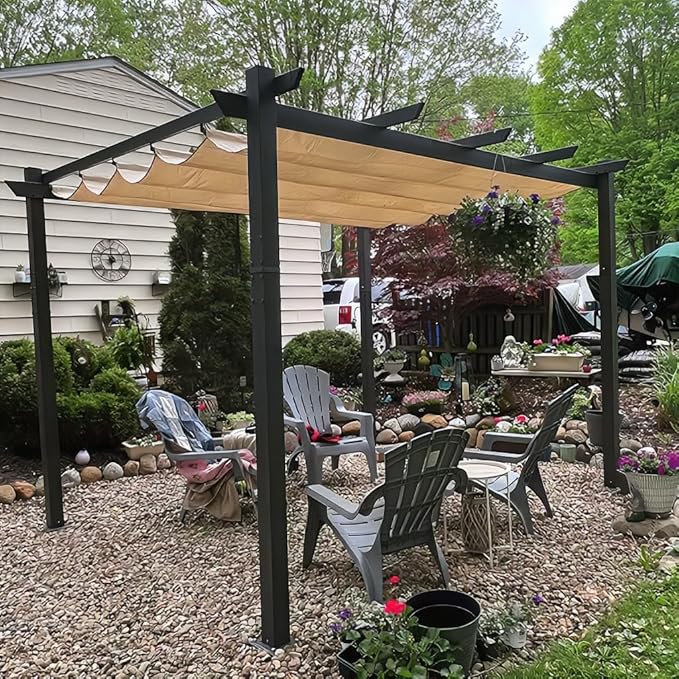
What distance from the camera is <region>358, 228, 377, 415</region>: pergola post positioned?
6094 mm

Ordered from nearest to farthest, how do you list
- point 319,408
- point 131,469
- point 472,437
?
point 319,408 < point 131,469 < point 472,437

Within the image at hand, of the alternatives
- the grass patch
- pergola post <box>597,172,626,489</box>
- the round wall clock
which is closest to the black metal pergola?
pergola post <box>597,172,626,489</box>

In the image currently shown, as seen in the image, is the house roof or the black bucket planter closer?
the black bucket planter

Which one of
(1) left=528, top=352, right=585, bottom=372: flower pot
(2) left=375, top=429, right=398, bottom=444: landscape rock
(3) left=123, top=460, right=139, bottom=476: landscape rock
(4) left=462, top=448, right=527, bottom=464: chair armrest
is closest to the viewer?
(4) left=462, top=448, right=527, bottom=464: chair armrest

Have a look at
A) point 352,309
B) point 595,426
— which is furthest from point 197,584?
point 352,309

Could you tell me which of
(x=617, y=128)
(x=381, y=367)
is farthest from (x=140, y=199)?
(x=617, y=128)

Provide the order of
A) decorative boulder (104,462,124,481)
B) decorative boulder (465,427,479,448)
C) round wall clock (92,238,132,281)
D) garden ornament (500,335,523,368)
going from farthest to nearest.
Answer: garden ornament (500,335,523,368) < round wall clock (92,238,132,281) < decorative boulder (465,427,479,448) < decorative boulder (104,462,124,481)

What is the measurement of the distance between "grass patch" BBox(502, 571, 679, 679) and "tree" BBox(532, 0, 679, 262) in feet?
46.3

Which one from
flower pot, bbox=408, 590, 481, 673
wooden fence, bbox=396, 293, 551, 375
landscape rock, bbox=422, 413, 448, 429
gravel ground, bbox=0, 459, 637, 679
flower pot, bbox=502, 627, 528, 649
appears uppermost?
wooden fence, bbox=396, 293, 551, 375

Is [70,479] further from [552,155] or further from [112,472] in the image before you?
[552,155]

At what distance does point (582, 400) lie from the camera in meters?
6.81

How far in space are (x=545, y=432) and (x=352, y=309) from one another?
7.88 metres

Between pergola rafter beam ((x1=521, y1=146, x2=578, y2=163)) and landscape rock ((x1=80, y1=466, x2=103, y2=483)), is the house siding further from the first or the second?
pergola rafter beam ((x1=521, y1=146, x2=578, y2=163))

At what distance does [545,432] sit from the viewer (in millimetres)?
4074
